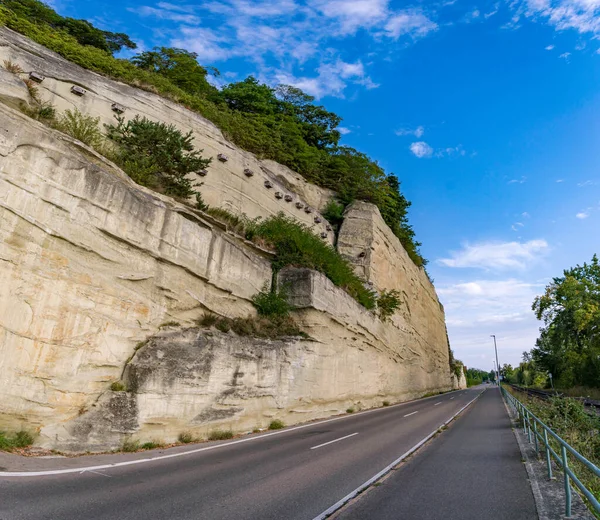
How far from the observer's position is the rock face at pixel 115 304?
28.0 ft

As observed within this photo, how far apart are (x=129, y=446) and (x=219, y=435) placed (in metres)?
3.24

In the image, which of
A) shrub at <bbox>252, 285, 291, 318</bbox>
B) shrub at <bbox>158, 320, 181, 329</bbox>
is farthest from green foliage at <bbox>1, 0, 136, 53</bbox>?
shrub at <bbox>158, 320, 181, 329</bbox>

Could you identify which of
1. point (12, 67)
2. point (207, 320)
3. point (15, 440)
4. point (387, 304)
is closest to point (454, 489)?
point (15, 440)

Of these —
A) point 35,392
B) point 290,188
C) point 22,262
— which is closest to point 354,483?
point 35,392

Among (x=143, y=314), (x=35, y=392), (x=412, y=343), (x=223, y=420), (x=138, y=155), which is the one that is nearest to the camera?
(x=35, y=392)

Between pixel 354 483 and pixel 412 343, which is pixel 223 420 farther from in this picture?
pixel 412 343

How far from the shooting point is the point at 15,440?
301 inches

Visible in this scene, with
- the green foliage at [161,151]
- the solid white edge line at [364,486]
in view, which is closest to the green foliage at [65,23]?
the green foliage at [161,151]

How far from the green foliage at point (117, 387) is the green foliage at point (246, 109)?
722 cm

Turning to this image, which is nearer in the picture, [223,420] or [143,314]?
[143,314]

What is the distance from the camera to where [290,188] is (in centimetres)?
2914

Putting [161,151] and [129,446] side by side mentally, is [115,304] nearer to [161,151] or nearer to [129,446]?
[129,446]

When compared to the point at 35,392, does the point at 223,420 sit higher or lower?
lower

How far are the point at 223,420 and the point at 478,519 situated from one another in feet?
28.5
